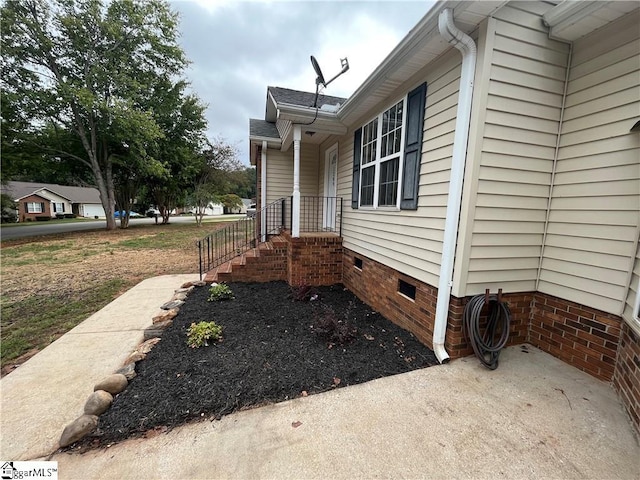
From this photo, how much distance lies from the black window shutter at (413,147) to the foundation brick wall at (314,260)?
2280 millimetres

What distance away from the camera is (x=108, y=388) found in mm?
2285

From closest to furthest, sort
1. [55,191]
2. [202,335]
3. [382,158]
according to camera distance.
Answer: [202,335]
[382,158]
[55,191]

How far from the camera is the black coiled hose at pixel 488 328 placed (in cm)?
254

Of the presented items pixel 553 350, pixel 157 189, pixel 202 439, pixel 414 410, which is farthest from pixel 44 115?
pixel 553 350

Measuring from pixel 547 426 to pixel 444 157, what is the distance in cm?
241

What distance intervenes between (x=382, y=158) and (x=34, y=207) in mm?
43375

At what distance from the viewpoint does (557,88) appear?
2.52m

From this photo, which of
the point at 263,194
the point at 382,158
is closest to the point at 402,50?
the point at 382,158

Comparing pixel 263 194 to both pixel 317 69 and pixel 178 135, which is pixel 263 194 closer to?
pixel 317 69

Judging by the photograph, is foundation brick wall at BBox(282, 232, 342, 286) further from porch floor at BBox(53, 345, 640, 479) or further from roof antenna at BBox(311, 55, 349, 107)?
porch floor at BBox(53, 345, 640, 479)

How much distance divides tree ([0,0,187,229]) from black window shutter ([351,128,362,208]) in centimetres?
1411

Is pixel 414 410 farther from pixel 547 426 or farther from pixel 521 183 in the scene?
pixel 521 183

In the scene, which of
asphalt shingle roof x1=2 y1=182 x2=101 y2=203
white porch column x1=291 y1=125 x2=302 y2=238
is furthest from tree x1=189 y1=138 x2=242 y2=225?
asphalt shingle roof x1=2 y1=182 x2=101 y2=203

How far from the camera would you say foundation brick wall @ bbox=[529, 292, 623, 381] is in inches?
88.7
